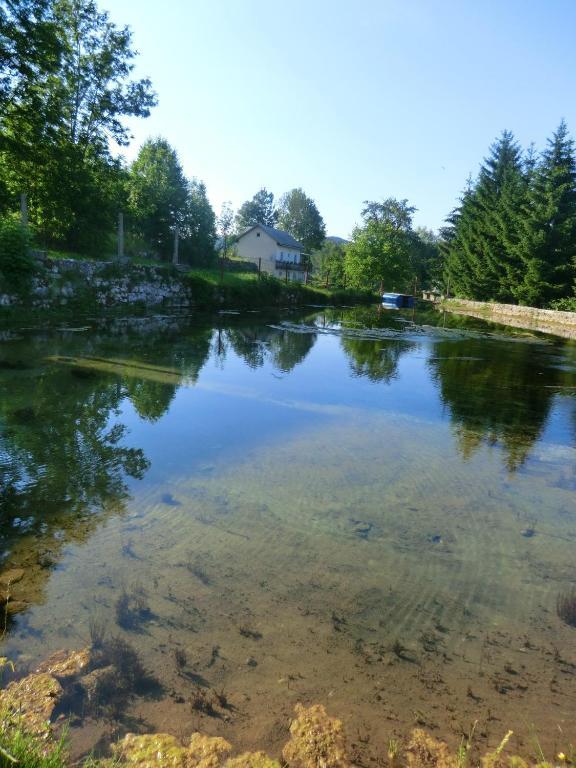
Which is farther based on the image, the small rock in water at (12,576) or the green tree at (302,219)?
the green tree at (302,219)

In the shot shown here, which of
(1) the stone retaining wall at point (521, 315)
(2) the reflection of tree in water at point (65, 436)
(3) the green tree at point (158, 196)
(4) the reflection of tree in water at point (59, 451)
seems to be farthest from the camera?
(1) the stone retaining wall at point (521, 315)

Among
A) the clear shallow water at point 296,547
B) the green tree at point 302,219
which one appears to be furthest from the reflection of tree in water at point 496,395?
the green tree at point 302,219

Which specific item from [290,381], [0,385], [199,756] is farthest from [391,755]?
[290,381]

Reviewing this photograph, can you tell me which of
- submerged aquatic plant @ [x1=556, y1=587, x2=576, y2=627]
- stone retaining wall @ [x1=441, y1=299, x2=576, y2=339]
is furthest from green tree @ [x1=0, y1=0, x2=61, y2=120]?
stone retaining wall @ [x1=441, y1=299, x2=576, y2=339]

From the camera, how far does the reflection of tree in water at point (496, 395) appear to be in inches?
331

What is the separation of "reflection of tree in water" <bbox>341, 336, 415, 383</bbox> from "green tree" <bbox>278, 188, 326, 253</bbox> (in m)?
74.9

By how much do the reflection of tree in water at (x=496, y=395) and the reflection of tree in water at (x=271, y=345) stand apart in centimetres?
426

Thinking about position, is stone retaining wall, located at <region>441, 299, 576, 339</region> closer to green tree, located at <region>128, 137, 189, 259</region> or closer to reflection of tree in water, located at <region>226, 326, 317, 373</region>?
reflection of tree in water, located at <region>226, 326, 317, 373</region>

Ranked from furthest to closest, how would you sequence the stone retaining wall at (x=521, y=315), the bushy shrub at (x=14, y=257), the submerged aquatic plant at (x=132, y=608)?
the stone retaining wall at (x=521, y=315)
the bushy shrub at (x=14, y=257)
the submerged aquatic plant at (x=132, y=608)

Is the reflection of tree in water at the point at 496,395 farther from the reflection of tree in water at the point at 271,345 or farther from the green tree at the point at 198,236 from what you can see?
the green tree at the point at 198,236

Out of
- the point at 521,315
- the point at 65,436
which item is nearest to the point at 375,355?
the point at 65,436

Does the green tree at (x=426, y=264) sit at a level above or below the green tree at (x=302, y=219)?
below

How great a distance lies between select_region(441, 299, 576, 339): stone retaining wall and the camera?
32.3m

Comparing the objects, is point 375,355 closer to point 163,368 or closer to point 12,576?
point 163,368
